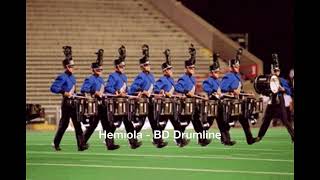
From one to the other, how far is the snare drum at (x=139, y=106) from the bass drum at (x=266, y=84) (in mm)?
1469

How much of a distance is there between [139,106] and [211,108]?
1.02 metres

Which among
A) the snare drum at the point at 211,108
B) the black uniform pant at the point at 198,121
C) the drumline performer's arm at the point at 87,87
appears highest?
the drumline performer's arm at the point at 87,87

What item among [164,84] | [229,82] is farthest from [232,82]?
[164,84]

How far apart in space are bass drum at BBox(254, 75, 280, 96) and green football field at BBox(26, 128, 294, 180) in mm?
784

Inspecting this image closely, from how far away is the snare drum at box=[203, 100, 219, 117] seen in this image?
1266 centimetres

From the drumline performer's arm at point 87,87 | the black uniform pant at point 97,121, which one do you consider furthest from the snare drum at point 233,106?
the drumline performer's arm at point 87,87

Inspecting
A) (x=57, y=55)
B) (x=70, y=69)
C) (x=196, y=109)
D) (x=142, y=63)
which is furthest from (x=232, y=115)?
(x=57, y=55)

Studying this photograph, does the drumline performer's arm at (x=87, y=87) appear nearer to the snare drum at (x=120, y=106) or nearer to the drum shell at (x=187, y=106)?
the snare drum at (x=120, y=106)

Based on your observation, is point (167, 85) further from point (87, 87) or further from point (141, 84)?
point (87, 87)

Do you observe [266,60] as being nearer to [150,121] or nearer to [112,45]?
[150,121]

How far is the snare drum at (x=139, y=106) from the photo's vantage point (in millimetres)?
12258

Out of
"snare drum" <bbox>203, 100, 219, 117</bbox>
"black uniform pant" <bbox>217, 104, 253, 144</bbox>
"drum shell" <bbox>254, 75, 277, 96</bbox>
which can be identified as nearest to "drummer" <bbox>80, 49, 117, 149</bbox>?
"snare drum" <bbox>203, 100, 219, 117</bbox>

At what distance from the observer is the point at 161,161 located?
11555mm
